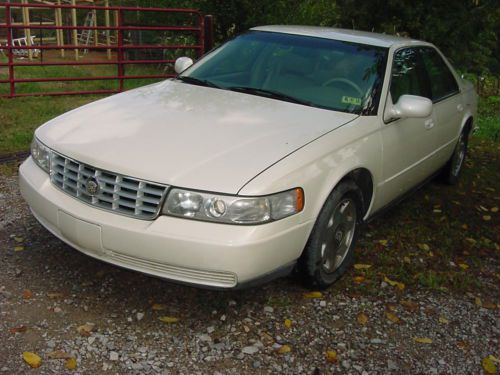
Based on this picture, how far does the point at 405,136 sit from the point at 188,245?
2.12 metres

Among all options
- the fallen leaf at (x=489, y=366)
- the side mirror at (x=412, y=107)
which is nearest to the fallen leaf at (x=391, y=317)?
the fallen leaf at (x=489, y=366)

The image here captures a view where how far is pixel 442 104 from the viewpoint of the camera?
5.11m

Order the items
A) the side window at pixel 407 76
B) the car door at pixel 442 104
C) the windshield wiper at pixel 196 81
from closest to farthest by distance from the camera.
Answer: the side window at pixel 407 76
the windshield wiper at pixel 196 81
the car door at pixel 442 104

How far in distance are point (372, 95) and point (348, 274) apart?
1.23m

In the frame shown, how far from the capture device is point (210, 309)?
3.45 m

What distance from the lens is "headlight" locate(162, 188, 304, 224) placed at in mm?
2945

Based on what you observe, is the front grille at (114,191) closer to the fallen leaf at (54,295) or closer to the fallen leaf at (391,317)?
the fallen leaf at (54,295)

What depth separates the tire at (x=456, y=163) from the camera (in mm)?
5867

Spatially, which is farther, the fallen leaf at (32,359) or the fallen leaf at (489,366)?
the fallen leaf at (489,366)

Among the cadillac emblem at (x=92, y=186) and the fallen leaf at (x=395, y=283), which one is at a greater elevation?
the cadillac emblem at (x=92, y=186)

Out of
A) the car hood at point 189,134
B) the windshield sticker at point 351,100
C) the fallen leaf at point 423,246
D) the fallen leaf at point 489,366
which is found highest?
the windshield sticker at point 351,100

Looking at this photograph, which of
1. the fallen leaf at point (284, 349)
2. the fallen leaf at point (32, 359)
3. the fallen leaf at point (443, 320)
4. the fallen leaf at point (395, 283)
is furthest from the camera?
the fallen leaf at point (395, 283)

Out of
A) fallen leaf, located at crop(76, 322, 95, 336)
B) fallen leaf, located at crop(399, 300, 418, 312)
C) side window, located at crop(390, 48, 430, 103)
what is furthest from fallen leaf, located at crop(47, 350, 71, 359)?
side window, located at crop(390, 48, 430, 103)

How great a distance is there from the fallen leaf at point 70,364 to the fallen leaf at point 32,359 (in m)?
0.13
